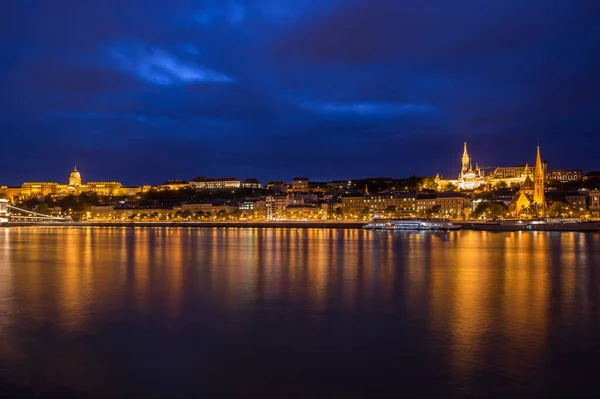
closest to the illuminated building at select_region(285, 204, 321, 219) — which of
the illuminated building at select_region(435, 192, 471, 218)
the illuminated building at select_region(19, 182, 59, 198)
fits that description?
the illuminated building at select_region(435, 192, 471, 218)

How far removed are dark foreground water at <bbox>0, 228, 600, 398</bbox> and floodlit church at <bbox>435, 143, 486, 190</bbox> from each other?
3308 inches

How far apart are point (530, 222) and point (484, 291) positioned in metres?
43.7

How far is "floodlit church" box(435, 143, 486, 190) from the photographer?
96706mm

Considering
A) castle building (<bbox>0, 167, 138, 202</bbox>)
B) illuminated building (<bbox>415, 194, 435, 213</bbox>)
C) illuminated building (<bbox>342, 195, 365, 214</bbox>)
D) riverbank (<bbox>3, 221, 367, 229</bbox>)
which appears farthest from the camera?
castle building (<bbox>0, 167, 138, 202</bbox>)

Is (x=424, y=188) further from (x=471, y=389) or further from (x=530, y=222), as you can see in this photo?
(x=471, y=389)

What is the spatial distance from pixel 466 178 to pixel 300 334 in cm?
9685

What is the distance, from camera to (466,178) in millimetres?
100312

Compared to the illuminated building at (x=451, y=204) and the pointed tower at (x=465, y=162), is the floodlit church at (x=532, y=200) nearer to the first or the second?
the illuminated building at (x=451, y=204)

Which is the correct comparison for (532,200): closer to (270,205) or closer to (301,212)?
(301,212)

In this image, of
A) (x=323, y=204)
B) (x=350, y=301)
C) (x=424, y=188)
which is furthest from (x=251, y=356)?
(x=424, y=188)

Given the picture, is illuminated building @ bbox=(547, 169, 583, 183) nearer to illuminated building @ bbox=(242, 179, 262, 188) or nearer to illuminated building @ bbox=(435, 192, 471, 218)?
illuminated building @ bbox=(435, 192, 471, 218)

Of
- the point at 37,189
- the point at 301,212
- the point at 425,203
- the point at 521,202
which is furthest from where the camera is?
the point at 37,189

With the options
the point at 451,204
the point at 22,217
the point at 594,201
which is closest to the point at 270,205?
the point at 451,204

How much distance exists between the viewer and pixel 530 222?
5197 centimetres
